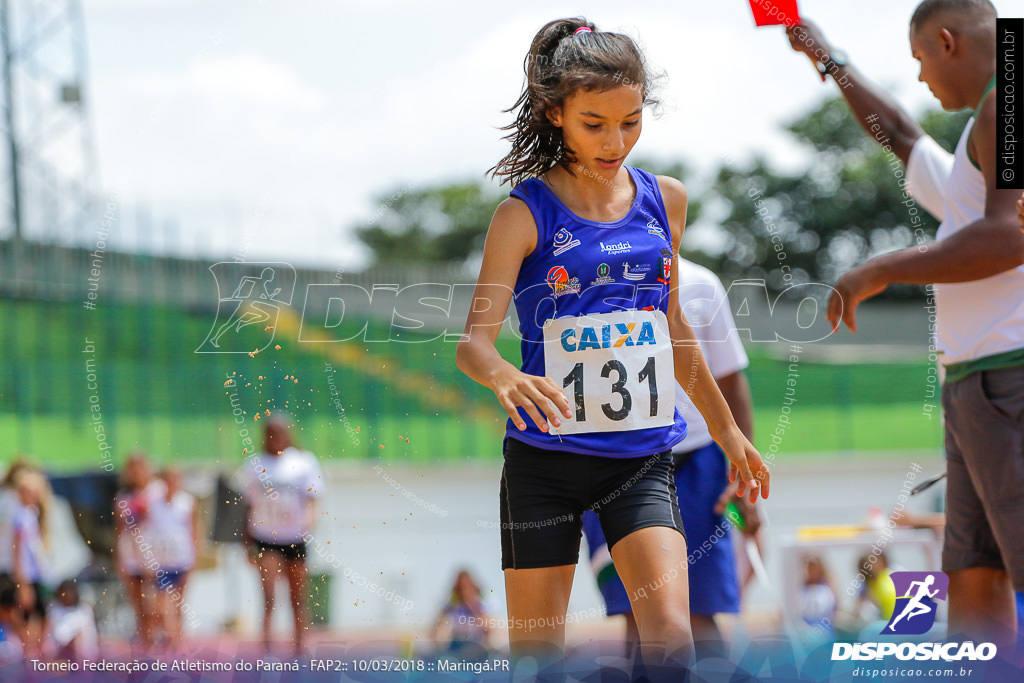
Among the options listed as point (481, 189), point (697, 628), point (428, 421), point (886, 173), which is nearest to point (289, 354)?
point (428, 421)

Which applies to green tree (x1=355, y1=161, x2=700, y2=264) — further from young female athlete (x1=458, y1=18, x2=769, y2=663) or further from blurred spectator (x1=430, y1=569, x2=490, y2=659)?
young female athlete (x1=458, y1=18, x2=769, y2=663)

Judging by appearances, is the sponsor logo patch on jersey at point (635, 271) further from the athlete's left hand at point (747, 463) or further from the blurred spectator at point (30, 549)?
the blurred spectator at point (30, 549)

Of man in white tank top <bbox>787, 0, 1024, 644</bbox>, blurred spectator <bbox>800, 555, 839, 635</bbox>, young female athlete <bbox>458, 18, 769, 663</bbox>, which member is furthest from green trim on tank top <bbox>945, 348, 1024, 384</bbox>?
blurred spectator <bbox>800, 555, 839, 635</bbox>

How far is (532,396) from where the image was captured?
202 centimetres

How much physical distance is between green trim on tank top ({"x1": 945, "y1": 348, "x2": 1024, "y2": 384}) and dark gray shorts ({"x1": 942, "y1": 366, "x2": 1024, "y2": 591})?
1 cm

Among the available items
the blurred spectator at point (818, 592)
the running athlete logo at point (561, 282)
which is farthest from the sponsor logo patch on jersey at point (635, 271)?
the blurred spectator at point (818, 592)

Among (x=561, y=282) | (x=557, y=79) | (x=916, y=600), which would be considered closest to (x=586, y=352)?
(x=561, y=282)

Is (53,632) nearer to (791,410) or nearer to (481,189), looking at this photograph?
(791,410)

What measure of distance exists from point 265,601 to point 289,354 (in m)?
11.0

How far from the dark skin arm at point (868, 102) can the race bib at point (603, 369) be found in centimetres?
137

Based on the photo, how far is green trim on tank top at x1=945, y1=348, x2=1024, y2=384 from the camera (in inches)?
104

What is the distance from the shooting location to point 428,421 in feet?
44.3

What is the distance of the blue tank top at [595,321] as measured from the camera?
7.68ft

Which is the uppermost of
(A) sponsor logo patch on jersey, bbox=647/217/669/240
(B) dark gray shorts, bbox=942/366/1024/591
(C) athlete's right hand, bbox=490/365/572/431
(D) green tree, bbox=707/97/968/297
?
(D) green tree, bbox=707/97/968/297
